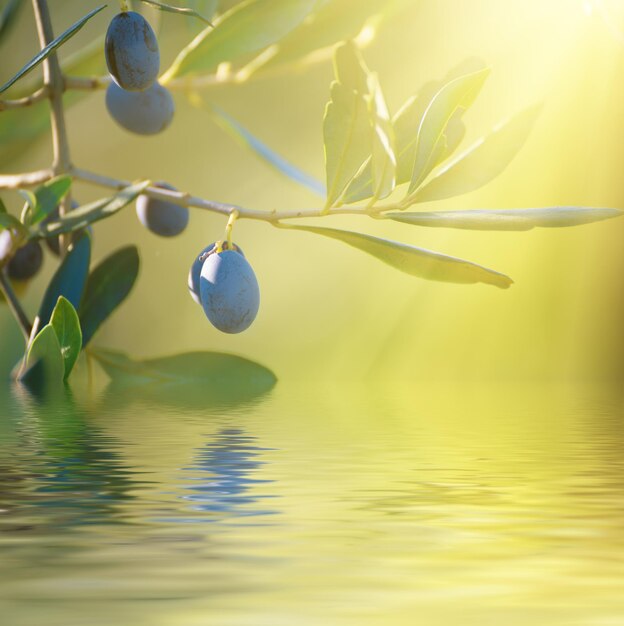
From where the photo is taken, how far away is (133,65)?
2.06ft

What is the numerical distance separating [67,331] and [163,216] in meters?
0.13

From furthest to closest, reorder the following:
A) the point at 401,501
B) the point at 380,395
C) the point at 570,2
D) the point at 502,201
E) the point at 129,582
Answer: the point at 502,201
the point at 570,2
the point at 380,395
the point at 401,501
the point at 129,582

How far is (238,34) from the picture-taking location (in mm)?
889

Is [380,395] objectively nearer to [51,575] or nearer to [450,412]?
[450,412]

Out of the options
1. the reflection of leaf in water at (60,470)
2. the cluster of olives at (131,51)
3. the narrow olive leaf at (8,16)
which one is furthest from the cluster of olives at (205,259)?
the narrow olive leaf at (8,16)

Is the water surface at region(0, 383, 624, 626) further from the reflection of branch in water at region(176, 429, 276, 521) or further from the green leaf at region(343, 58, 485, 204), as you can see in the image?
the green leaf at region(343, 58, 485, 204)

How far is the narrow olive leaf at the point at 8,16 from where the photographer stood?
1.02 m

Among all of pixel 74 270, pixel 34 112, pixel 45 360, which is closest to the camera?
pixel 45 360

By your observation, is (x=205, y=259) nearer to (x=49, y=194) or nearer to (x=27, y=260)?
(x=49, y=194)

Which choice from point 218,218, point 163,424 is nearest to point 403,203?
point 163,424

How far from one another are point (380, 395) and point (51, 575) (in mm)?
957

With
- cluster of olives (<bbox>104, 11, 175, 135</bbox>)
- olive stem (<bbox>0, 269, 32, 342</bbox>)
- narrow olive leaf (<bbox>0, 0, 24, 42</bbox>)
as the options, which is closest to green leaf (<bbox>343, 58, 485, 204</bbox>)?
cluster of olives (<bbox>104, 11, 175, 135</bbox>)

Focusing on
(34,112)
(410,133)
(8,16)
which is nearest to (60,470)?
(410,133)

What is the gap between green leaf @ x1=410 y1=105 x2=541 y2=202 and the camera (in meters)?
0.66
